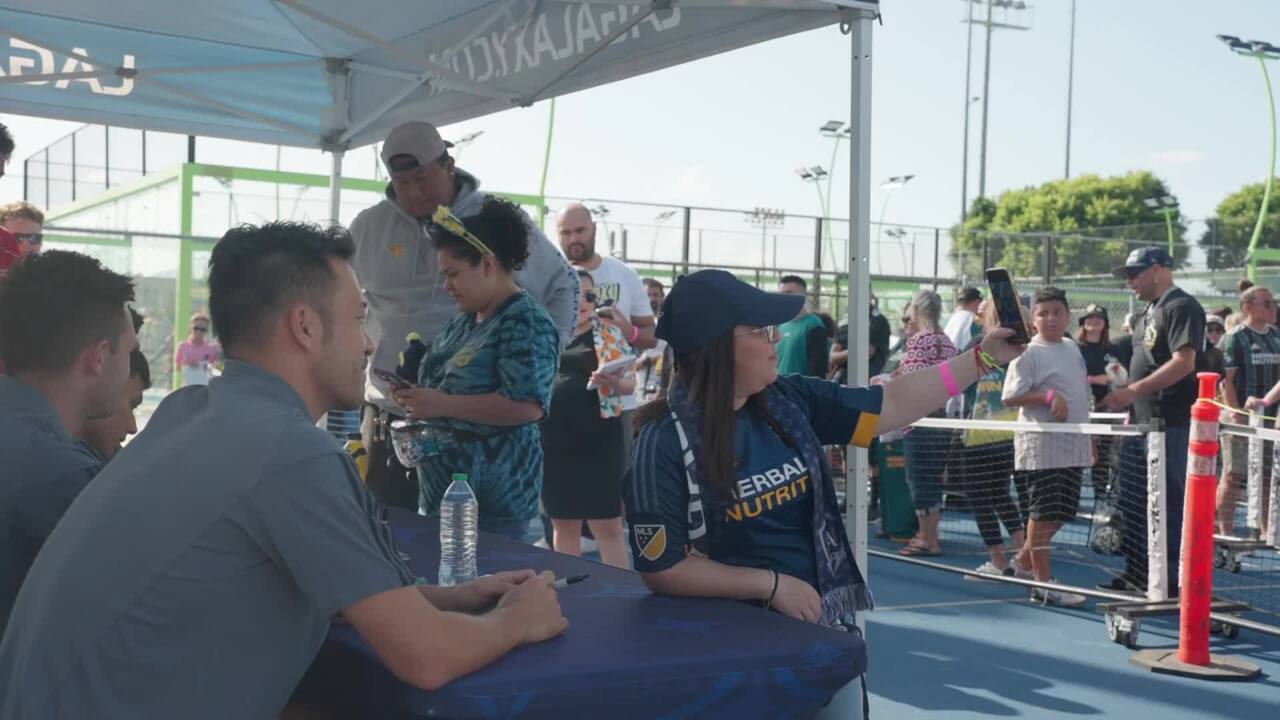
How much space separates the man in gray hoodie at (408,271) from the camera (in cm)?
386

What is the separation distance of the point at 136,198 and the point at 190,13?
653 inches

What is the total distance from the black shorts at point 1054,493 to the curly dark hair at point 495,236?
4609 millimetres

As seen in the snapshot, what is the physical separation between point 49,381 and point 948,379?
1.98m

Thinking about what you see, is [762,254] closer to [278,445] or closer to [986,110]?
[278,445]

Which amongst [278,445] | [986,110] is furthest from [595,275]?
[986,110]

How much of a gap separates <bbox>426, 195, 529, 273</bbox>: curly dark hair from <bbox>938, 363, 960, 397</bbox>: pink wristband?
3.97 ft

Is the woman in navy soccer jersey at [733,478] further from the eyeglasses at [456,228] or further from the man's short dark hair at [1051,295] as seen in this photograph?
the man's short dark hair at [1051,295]

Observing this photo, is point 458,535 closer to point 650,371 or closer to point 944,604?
point 944,604

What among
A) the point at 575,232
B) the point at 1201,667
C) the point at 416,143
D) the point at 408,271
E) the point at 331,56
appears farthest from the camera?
the point at 575,232

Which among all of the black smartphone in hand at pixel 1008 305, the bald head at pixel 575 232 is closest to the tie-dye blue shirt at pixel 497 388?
the black smartphone in hand at pixel 1008 305

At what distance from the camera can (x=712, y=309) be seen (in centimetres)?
253

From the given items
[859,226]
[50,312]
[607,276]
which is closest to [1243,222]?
[607,276]

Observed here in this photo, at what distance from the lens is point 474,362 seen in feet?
10.8

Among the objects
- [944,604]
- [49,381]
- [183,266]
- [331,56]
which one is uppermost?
[331,56]
